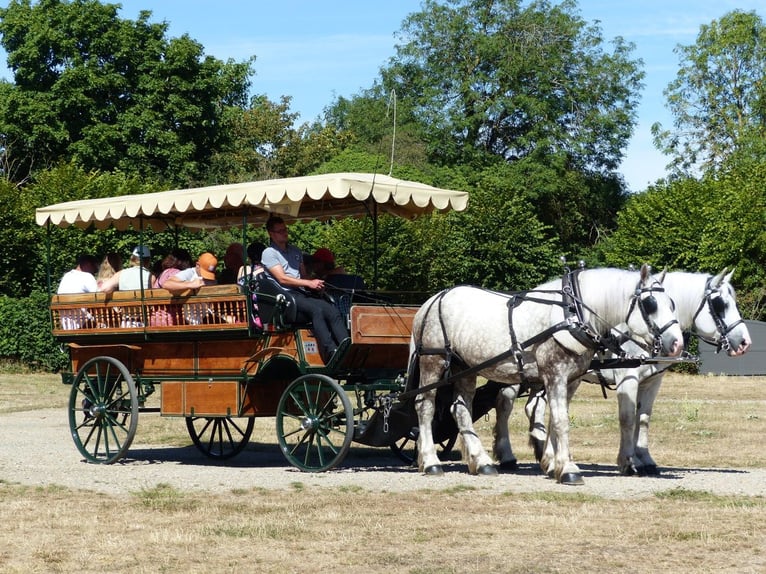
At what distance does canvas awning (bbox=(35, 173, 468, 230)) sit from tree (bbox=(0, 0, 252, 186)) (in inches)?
1286

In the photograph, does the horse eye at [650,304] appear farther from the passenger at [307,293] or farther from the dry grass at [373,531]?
the passenger at [307,293]

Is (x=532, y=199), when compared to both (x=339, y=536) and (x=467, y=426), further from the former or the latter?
(x=339, y=536)

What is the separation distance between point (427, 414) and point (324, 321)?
1388 millimetres

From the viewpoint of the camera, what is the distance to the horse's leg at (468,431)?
12.5 meters

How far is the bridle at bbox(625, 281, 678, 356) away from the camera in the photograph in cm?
1141

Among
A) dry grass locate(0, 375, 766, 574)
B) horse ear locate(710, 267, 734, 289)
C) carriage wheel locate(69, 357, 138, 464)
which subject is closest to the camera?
dry grass locate(0, 375, 766, 574)

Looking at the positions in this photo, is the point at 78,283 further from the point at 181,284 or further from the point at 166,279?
the point at 181,284

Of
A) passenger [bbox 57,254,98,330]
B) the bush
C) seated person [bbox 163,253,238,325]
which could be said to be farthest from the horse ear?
the bush

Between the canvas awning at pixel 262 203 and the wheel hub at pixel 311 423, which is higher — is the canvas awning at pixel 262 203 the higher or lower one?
the higher one

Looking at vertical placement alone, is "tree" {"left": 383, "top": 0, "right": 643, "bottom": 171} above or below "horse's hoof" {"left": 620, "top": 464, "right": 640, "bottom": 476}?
above

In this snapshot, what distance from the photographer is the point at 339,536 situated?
891 cm

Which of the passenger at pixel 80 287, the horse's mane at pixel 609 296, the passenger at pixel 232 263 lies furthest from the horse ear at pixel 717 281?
the passenger at pixel 80 287

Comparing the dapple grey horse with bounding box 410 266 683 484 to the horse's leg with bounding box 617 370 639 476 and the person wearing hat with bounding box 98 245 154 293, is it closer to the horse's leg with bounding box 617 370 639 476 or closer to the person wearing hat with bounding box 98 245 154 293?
the horse's leg with bounding box 617 370 639 476

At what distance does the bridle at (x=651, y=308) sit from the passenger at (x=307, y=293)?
288 centimetres
